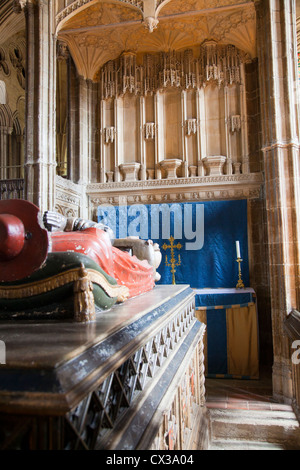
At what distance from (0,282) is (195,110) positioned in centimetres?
685

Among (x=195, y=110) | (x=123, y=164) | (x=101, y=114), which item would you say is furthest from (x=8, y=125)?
(x=195, y=110)

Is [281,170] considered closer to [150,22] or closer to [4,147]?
[150,22]

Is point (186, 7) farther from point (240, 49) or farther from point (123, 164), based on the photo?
point (123, 164)

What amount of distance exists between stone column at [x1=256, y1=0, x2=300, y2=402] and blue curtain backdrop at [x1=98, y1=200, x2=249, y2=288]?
1.73m

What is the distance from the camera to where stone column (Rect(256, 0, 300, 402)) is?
16.4ft

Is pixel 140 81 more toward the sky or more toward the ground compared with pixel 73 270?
more toward the sky

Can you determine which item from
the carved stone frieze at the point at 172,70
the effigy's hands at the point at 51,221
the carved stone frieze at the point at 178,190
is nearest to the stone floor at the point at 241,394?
the carved stone frieze at the point at 178,190

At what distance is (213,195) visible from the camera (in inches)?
284

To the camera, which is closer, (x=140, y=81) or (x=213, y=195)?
(x=213, y=195)

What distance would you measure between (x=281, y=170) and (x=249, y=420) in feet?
10.9

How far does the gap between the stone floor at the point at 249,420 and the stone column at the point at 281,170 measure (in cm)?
39
